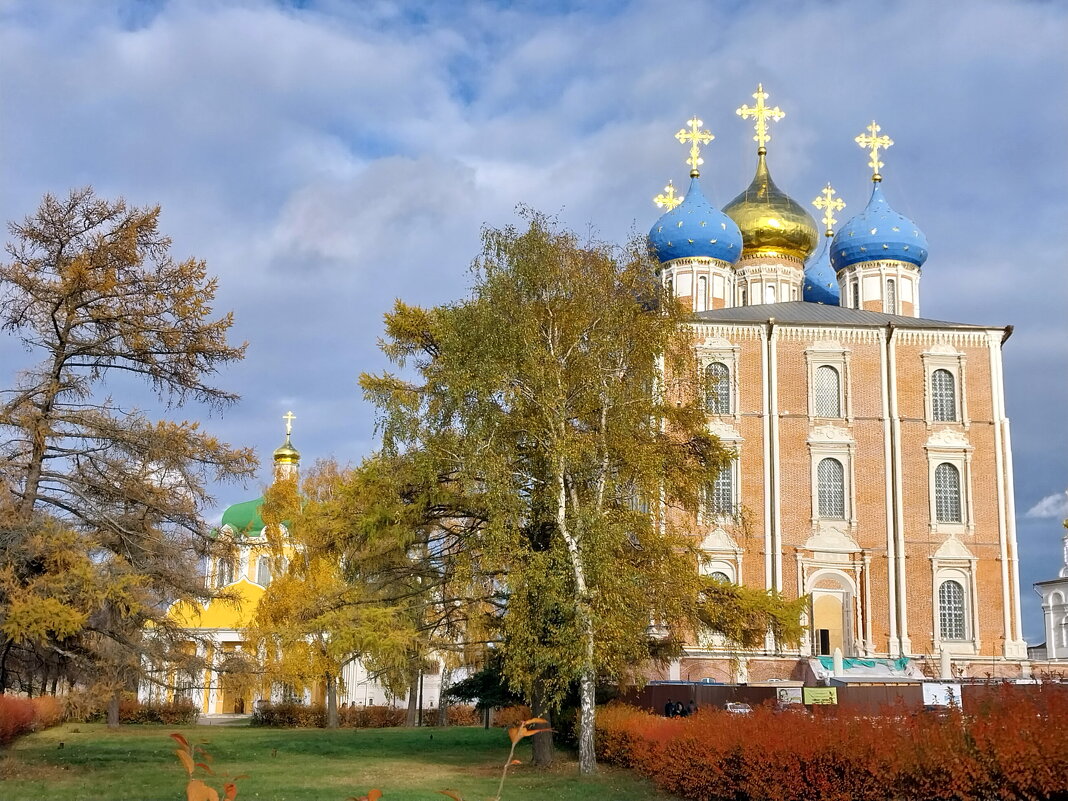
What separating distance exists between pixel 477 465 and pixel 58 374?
6412mm

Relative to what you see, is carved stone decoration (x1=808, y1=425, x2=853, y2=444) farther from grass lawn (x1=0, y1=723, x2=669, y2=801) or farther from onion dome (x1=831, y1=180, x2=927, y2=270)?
grass lawn (x1=0, y1=723, x2=669, y2=801)

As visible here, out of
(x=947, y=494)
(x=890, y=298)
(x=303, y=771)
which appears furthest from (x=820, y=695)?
(x=890, y=298)

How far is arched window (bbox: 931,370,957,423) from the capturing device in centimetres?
3566

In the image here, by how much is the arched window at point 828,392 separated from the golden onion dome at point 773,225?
976cm

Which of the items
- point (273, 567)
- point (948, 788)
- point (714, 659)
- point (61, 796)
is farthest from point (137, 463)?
point (714, 659)

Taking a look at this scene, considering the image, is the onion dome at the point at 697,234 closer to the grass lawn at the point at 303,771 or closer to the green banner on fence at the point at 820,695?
the grass lawn at the point at 303,771

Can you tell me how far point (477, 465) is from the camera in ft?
60.0

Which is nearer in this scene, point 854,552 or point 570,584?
point 570,584

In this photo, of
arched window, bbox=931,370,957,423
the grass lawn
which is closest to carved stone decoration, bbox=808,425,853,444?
arched window, bbox=931,370,957,423

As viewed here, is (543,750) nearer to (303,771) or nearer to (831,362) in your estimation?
(303,771)

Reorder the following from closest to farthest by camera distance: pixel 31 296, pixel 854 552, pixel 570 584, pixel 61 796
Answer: pixel 61 796 < pixel 31 296 < pixel 570 584 < pixel 854 552

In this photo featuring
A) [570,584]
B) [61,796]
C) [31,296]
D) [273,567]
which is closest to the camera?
[61,796]

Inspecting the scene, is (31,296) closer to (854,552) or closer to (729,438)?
(729,438)

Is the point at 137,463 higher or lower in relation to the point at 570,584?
higher
